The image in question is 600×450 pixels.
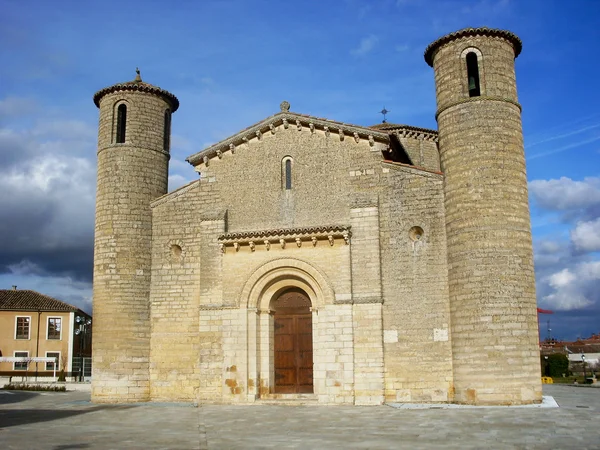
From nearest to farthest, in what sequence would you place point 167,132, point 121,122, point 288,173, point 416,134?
point 288,173
point 121,122
point 167,132
point 416,134

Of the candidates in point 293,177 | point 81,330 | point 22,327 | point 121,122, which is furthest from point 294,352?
point 22,327

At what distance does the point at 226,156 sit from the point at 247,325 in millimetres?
5648

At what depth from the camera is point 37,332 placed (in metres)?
46.5

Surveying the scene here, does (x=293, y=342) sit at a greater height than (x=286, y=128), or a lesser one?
lesser

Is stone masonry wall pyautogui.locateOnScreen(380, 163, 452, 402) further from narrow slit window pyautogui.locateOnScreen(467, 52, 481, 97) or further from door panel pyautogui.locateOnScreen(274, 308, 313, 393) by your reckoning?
narrow slit window pyautogui.locateOnScreen(467, 52, 481, 97)

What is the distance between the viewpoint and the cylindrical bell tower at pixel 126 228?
19719 millimetres

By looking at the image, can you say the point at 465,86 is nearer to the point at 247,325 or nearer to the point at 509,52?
the point at 509,52

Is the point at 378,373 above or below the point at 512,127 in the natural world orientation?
below

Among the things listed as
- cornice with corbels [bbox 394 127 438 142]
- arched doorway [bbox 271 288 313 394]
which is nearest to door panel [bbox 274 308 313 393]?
arched doorway [bbox 271 288 313 394]

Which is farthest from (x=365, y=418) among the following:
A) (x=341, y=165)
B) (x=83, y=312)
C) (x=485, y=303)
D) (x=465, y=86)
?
(x=83, y=312)

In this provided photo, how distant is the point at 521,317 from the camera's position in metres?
16.4

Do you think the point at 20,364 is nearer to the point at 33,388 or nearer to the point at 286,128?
the point at 33,388

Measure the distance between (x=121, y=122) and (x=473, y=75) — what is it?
12.0 meters

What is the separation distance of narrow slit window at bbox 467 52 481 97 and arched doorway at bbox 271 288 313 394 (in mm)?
8060
